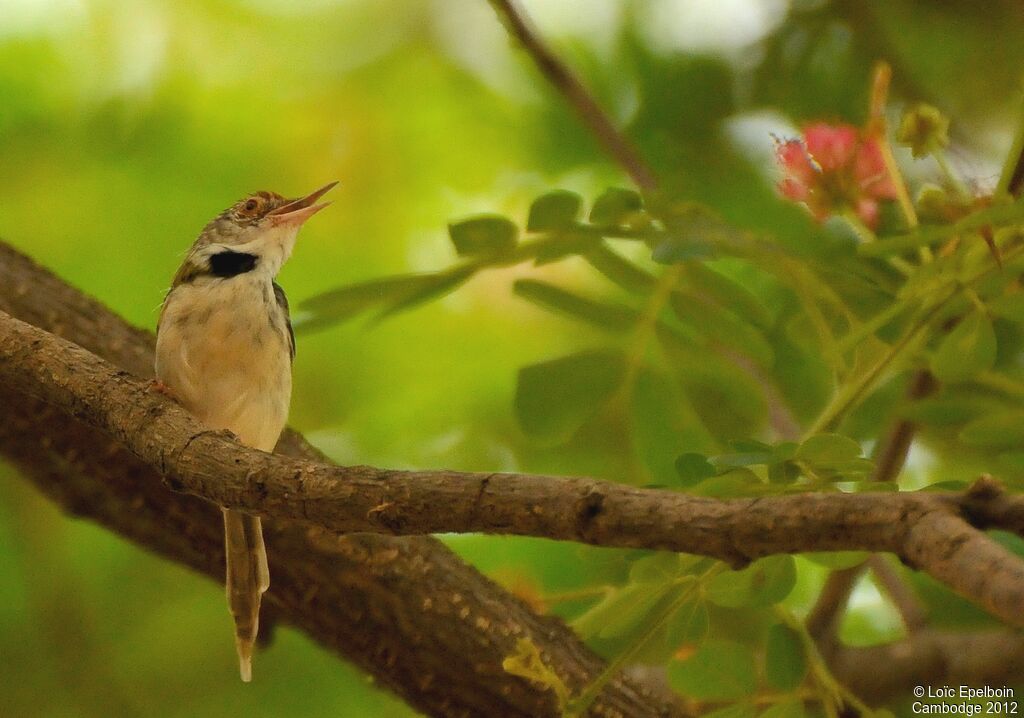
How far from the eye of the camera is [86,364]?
2.64 meters

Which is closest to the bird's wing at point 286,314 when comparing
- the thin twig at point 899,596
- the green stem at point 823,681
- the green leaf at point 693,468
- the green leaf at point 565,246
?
the green leaf at point 565,246

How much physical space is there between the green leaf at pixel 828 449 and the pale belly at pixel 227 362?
1785 millimetres

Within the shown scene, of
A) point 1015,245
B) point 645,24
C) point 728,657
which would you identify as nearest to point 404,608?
point 728,657

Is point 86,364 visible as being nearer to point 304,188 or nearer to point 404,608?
point 404,608

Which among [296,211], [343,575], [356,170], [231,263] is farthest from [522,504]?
[356,170]

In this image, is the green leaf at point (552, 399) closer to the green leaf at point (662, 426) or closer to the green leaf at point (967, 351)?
the green leaf at point (662, 426)

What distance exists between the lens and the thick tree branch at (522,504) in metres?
1.46

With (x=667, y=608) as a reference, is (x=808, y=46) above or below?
above

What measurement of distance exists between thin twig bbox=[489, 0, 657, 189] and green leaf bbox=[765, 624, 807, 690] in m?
1.54

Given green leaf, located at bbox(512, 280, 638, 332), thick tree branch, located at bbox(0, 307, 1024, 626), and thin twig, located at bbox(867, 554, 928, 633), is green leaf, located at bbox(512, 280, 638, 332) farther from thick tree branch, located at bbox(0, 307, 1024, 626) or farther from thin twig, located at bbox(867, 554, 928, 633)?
thin twig, located at bbox(867, 554, 928, 633)

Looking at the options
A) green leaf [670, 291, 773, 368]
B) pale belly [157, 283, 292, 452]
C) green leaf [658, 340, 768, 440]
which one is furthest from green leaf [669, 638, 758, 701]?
pale belly [157, 283, 292, 452]

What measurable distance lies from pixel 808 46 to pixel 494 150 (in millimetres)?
1400

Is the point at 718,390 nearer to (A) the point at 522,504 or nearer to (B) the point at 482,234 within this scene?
(B) the point at 482,234

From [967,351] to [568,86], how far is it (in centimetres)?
180
